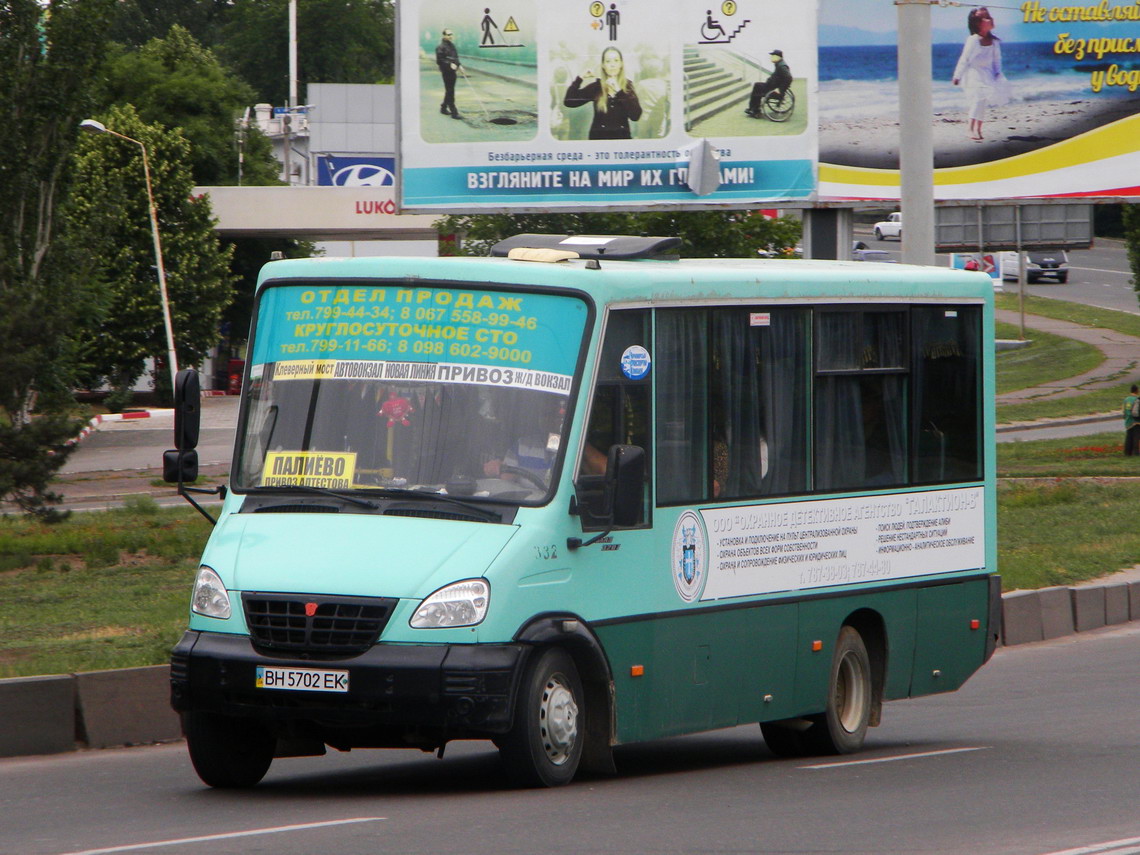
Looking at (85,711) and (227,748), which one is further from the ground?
(227,748)

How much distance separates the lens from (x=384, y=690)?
7816 millimetres

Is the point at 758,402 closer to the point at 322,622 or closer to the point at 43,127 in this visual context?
the point at 322,622

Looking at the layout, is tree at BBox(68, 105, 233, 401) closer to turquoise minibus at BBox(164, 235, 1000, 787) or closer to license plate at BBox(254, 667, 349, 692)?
turquoise minibus at BBox(164, 235, 1000, 787)

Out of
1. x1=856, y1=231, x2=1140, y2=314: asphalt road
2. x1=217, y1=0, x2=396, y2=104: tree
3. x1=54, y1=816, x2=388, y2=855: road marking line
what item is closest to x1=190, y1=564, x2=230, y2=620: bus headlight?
x1=54, y1=816, x2=388, y2=855: road marking line

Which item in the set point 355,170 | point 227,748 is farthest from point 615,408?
point 355,170

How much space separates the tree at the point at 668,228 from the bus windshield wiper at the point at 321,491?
84.5 feet

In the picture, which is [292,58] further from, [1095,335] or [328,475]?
[328,475]

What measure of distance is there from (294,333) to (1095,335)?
55.1 metres

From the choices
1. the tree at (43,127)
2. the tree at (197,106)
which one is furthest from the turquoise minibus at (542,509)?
the tree at (197,106)

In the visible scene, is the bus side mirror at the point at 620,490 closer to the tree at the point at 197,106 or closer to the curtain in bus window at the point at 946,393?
the curtain in bus window at the point at 946,393

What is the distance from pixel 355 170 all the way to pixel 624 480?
197 ft

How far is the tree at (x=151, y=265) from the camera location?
169 feet

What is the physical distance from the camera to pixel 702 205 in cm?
3006

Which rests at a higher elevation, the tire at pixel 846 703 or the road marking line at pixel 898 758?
the tire at pixel 846 703
